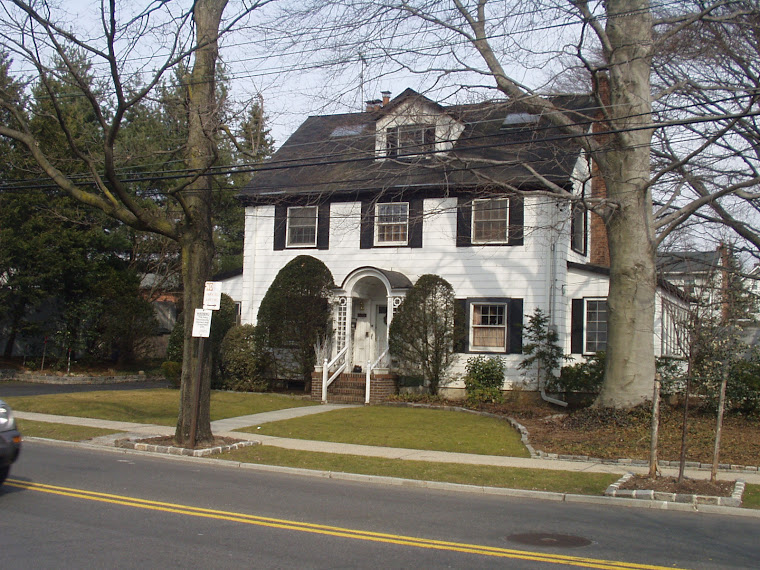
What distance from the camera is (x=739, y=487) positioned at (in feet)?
33.9

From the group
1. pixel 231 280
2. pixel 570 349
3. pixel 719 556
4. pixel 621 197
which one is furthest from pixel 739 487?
pixel 231 280

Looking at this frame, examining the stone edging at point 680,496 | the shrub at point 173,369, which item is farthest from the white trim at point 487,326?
the stone edging at point 680,496

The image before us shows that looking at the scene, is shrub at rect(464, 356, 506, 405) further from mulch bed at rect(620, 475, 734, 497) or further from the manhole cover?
the manhole cover

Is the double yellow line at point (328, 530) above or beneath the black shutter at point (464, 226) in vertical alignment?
beneath

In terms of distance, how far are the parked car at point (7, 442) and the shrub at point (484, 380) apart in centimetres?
1425

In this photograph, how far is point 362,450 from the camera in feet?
45.5

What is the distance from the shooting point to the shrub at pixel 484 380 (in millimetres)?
21297

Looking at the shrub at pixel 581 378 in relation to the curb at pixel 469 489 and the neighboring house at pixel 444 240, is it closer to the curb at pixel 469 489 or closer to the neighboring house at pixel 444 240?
the neighboring house at pixel 444 240

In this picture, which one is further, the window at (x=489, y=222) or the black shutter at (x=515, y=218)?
the window at (x=489, y=222)

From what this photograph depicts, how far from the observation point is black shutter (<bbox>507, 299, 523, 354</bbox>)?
2214 cm

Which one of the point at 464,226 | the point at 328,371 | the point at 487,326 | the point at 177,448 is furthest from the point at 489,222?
the point at 177,448

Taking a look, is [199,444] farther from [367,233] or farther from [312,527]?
[367,233]

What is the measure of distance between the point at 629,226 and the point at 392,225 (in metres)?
9.17

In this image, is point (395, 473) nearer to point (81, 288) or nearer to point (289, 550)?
point (289, 550)
